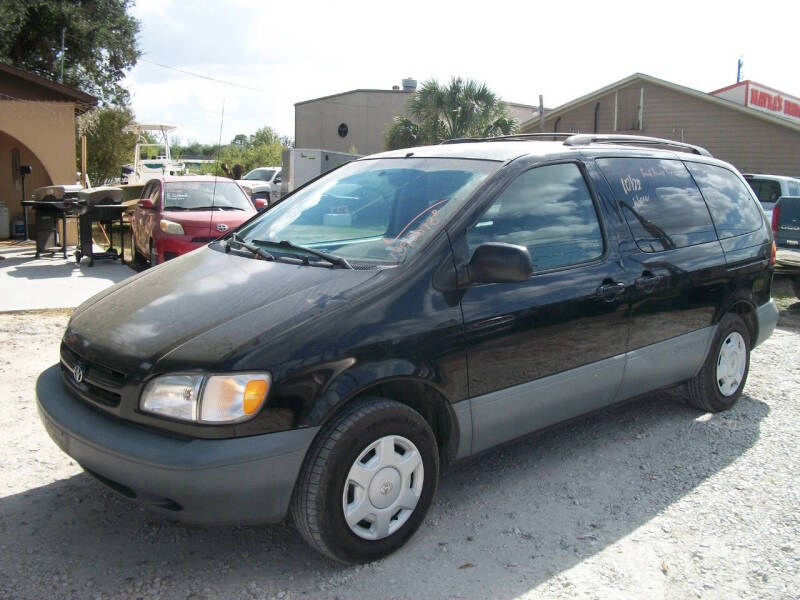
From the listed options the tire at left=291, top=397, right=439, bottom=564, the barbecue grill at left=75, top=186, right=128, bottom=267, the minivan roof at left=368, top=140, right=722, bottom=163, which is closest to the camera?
the tire at left=291, top=397, right=439, bottom=564

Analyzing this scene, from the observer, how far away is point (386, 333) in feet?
9.56

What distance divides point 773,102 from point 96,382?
90.2 feet

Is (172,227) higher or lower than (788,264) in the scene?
higher

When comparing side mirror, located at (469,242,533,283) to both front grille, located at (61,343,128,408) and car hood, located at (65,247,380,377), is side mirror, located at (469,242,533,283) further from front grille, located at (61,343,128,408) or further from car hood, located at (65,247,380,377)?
front grille, located at (61,343,128,408)

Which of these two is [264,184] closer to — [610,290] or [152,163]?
[152,163]

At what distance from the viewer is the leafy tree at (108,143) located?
27.5 metres

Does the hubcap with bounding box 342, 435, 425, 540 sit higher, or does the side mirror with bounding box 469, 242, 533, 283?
the side mirror with bounding box 469, 242, 533, 283

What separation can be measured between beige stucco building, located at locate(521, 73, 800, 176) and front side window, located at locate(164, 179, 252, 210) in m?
15.7

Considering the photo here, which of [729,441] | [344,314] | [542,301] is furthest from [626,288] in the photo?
[344,314]

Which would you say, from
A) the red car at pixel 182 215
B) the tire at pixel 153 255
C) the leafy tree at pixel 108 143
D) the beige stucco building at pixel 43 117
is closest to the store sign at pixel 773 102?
the red car at pixel 182 215

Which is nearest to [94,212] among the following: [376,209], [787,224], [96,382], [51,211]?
[51,211]

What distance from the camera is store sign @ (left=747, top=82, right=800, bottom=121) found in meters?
23.8

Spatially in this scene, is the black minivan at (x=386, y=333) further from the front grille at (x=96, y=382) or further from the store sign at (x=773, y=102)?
the store sign at (x=773, y=102)

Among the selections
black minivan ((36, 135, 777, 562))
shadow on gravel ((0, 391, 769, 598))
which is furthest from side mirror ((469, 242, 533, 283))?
shadow on gravel ((0, 391, 769, 598))
